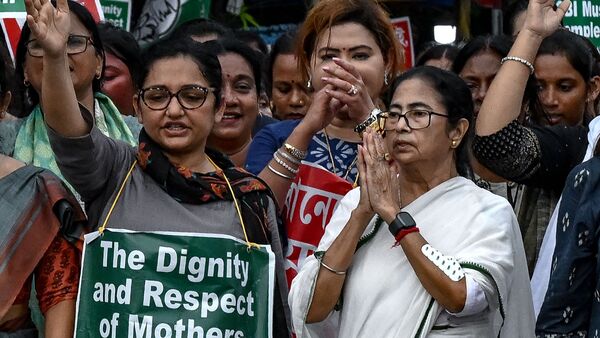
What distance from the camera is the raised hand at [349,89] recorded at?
4824 mm

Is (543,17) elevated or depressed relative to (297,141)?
elevated

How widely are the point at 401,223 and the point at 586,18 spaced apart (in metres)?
3.53

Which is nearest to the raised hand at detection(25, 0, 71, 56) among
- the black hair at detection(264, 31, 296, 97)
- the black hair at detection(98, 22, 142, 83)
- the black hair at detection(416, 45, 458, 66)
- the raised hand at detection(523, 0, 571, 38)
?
the raised hand at detection(523, 0, 571, 38)

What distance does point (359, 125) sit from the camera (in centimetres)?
480

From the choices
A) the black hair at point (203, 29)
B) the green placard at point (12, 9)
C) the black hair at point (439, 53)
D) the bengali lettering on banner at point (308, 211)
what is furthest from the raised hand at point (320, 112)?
the black hair at point (439, 53)

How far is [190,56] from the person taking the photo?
4.52m

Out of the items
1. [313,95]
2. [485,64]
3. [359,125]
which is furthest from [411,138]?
[485,64]

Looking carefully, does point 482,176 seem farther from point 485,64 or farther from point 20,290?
point 20,290

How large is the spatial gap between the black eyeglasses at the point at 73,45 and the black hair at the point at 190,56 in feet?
1.62

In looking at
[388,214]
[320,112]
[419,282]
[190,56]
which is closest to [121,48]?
[320,112]

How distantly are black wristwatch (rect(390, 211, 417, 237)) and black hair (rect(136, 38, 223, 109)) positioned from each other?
0.73m

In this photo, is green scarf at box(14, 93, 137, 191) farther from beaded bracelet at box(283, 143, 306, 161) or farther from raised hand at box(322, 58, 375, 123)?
raised hand at box(322, 58, 375, 123)

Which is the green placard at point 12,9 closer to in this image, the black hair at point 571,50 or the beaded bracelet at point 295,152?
the beaded bracelet at point 295,152

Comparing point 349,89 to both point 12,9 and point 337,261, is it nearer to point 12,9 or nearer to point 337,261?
point 337,261
